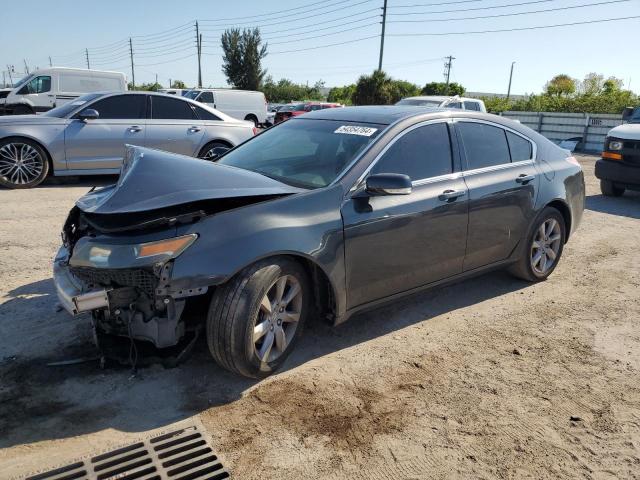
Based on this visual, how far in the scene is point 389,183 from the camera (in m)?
3.28

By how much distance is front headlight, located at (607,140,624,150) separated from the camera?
9.12 meters

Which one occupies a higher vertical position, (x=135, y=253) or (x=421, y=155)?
(x=421, y=155)

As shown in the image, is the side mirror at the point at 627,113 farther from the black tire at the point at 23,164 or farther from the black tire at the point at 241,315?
the black tire at the point at 23,164

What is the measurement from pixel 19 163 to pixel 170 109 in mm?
2601

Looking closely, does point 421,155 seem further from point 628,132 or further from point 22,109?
point 22,109

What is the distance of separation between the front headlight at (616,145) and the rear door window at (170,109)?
7556 millimetres

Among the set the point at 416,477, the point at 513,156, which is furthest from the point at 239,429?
the point at 513,156

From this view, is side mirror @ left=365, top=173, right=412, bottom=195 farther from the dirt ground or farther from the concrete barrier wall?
the concrete barrier wall

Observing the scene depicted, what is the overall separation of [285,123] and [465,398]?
275 centimetres

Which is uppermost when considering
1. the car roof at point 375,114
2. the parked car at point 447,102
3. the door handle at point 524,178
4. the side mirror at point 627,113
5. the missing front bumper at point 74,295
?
the parked car at point 447,102

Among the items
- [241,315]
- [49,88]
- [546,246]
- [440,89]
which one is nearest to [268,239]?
[241,315]

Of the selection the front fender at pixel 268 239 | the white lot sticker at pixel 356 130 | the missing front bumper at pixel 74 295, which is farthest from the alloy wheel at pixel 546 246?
the missing front bumper at pixel 74 295

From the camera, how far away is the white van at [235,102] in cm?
2253

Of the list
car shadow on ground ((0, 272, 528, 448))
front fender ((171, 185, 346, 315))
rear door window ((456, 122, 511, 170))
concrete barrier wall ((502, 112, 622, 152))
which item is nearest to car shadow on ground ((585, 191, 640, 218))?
rear door window ((456, 122, 511, 170))
